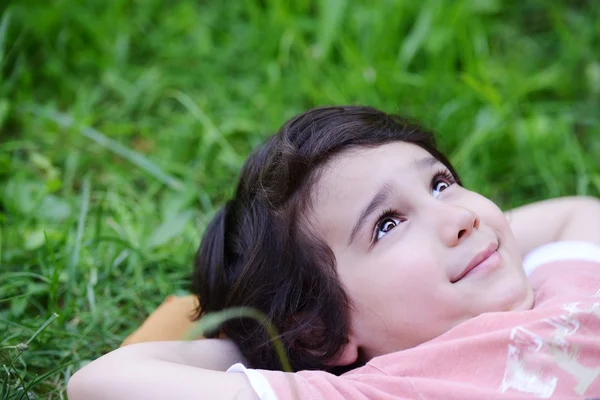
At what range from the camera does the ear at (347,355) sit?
155 cm

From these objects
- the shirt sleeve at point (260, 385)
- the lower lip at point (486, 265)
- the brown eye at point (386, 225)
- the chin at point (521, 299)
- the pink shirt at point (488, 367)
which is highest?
the brown eye at point (386, 225)

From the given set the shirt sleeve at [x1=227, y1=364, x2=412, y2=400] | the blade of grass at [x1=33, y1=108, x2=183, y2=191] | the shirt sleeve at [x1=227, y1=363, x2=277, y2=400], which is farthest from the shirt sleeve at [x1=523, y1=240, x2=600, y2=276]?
the blade of grass at [x1=33, y1=108, x2=183, y2=191]

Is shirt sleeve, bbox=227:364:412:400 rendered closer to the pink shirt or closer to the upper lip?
the pink shirt

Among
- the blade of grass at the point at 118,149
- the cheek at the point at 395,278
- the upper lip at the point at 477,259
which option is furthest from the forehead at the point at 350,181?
the blade of grass at the point at 118,149

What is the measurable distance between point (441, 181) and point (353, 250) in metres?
0.28

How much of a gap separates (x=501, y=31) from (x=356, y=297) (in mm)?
1951

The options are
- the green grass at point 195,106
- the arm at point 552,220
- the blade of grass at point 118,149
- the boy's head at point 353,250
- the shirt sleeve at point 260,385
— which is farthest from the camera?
the blade of grass at point 118,149

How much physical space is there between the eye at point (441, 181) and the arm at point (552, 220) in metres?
0.38

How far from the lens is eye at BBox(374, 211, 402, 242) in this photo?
1.50 metres

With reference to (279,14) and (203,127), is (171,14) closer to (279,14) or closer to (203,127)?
(279,14)

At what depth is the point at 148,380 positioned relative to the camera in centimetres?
137

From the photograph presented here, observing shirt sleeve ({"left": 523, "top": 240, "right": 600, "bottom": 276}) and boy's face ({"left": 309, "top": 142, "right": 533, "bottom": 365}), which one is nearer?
boy's face ({"left": 309, "top": 142, "right": 533, "bottom": 365})

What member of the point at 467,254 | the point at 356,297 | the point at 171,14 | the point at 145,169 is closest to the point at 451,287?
the point at 467,254

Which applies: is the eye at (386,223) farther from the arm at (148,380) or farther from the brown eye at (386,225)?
the arm at (148,380)
